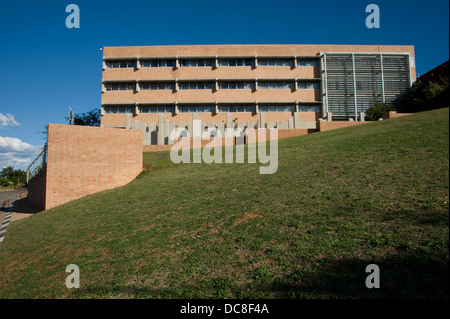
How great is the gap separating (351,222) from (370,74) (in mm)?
43837

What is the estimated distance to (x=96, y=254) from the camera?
21.7 ft

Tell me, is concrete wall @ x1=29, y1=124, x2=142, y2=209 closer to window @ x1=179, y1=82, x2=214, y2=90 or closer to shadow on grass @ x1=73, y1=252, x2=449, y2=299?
shadow on grass @ x1=73, y1=252, x2=449, y2=299

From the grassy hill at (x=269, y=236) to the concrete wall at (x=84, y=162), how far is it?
12.1 ft

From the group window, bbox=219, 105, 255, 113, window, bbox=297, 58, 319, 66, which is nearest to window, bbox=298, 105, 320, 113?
window, bbox=297, 58, 319, 66

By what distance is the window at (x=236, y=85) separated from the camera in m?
44.1

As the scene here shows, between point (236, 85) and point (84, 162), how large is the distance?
32591 millimetres

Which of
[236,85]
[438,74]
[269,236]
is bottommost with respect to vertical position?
[269,236]

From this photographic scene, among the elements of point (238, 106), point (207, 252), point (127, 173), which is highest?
point (238, 106)

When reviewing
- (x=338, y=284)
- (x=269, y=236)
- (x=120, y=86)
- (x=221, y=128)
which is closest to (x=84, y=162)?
(x=221, y=128)

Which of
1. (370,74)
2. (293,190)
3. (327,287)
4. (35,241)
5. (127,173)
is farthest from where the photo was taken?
(370,74)

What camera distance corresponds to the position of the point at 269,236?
19.0 ft

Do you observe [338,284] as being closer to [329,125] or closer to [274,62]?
[329,125]

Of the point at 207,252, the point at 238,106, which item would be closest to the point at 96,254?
the point at 207,252
